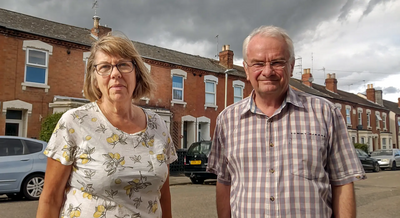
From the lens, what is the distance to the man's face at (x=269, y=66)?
2.21m

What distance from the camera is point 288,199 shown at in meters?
2.05

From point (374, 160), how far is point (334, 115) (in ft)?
76.0

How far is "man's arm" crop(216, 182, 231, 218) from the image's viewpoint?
2412 millimetres

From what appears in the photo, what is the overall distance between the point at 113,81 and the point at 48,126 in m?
13.1

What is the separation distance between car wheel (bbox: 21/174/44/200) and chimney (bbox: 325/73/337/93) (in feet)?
112

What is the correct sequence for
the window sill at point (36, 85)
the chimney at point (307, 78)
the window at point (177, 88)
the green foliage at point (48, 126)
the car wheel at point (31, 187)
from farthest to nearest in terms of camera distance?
1. the chimney at point (307, 78)
2. the window at point (177, 88)
3. the window sill at point (36, 85)
4. the green foliage at point (48, 126)
5. the car wheel at point (31, 187)

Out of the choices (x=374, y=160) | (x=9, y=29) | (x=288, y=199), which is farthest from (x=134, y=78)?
(x=374, y=160)

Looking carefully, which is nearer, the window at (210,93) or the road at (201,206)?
the road at (201,206)

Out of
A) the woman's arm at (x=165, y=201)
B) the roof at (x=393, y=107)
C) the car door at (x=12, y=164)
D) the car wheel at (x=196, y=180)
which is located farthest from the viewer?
the roof at (x=393, y=107)

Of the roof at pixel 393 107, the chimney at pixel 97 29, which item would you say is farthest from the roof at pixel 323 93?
the chimney at pixel 97 29

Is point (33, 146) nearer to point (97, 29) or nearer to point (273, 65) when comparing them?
point (273, 65)

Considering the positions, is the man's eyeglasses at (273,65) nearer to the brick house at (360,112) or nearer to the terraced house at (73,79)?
the terraced house at (73,79)

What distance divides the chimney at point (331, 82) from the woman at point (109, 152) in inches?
1470

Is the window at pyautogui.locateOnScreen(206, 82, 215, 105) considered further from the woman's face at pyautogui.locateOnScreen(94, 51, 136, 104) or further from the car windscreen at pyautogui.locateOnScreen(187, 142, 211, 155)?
the woman's face at pyautogui.locateOnScreen(94, 51, 136, 104)
